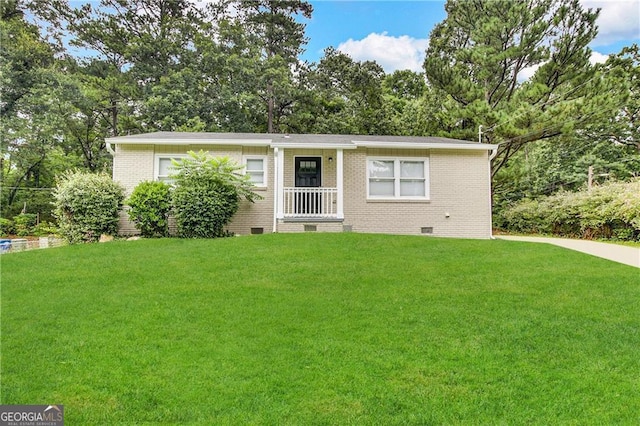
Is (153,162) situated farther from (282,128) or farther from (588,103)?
(588,103)

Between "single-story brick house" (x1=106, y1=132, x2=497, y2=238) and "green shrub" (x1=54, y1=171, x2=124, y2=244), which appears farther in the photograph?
"single-story brick house" (x1=106, y1=132, x2=497, y2=238)

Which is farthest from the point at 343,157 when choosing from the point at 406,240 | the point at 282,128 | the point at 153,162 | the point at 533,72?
the point at 282,128

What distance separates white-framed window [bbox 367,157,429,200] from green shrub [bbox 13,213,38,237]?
663 inches

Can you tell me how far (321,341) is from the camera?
3920mm

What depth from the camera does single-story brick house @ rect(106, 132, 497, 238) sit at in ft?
38.5

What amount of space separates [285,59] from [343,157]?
1643 cm

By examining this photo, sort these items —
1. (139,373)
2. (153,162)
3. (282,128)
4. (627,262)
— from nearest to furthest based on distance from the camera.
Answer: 1. (139,373)
2. (627,262)
3. (153,162)
4. (282,128)

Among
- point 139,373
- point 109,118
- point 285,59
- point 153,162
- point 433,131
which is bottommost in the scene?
point 139,373

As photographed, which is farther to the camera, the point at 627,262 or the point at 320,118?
the point at 320,118

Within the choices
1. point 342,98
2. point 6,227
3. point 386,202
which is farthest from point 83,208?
point 342,98

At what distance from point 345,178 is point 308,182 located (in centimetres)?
129

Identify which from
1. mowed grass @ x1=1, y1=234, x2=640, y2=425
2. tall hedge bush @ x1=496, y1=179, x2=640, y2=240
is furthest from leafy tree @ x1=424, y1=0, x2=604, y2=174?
mowed grass @ x1=1, y1=234, x2=640, y2=425

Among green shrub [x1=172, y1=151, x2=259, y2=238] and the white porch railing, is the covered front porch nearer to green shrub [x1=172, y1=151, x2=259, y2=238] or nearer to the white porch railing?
the white porch railing

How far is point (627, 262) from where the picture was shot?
312 inches
